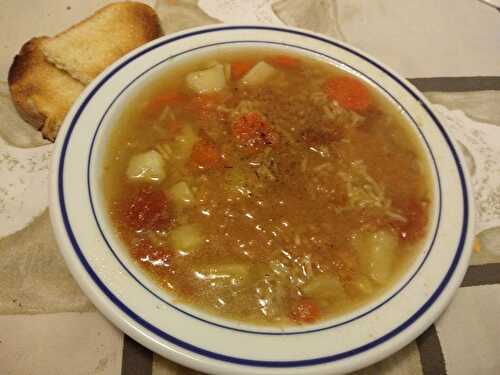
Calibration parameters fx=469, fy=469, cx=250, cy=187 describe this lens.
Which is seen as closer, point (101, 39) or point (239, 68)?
point (239, 68)

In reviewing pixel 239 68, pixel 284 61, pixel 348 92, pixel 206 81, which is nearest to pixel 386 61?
pixel 348 92

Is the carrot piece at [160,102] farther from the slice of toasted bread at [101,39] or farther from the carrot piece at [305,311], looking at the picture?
the carrot piece at [305,311]

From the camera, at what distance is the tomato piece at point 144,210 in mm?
2279

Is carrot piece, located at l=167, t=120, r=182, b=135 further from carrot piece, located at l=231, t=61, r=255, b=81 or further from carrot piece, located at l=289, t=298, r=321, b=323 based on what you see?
carrot piece, located at l=289, t=298, r=321, b=323

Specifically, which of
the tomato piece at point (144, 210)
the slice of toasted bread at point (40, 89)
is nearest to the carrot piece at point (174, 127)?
the tomato piece at point (144, 210)

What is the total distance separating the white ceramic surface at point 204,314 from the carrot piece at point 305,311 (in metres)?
0.06

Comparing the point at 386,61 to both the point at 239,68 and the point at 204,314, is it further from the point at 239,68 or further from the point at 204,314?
the point at 204,314

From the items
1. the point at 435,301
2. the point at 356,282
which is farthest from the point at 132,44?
the point at 435,301

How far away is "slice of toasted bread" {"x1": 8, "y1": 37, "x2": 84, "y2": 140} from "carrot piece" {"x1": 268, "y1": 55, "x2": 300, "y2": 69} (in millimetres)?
1267

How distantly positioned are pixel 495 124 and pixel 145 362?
2807mm

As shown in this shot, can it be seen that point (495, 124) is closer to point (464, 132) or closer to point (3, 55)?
point (464, 132)

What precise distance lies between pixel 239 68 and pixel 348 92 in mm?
722

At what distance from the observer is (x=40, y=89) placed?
2912mm

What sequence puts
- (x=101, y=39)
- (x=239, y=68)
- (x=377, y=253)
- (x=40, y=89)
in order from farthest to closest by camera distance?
(x=101, y=39) < (x=239, y=68) < (x=40, y=89) < (x=377, y=253)
